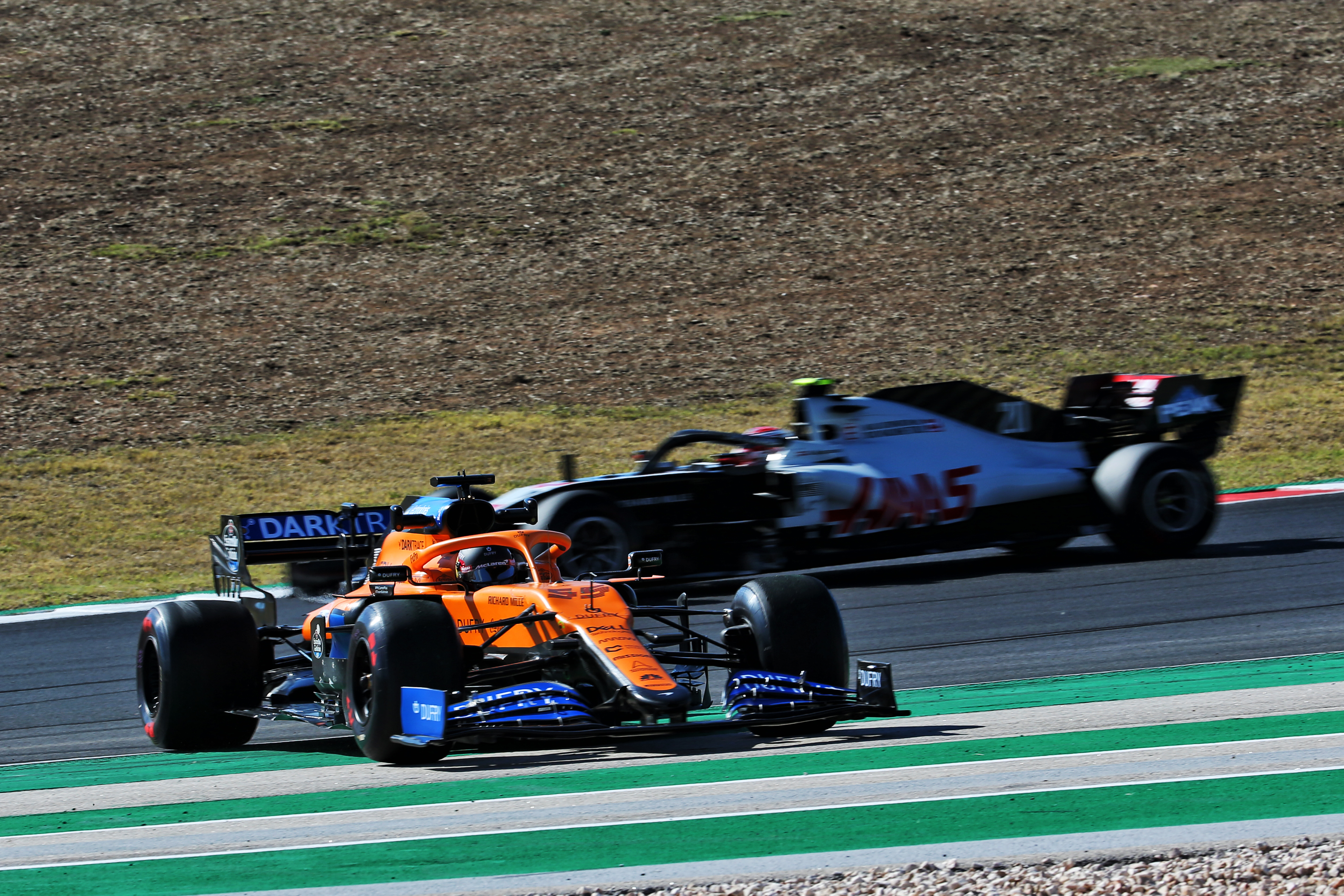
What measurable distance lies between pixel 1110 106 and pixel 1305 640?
26.2 metres

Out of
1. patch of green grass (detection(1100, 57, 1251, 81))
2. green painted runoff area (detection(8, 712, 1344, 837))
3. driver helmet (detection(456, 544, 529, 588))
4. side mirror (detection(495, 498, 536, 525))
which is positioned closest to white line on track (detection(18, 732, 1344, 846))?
green painted runoff area (detection(8, 712, 1344, 837))

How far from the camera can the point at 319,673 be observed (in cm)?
836

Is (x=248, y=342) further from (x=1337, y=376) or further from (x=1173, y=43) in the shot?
(x=1173, y=43)

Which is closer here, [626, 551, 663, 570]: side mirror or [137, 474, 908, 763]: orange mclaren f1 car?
[137, 474, 908, 763]: orange mclaren f1 car

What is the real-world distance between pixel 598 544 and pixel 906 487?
2.66m

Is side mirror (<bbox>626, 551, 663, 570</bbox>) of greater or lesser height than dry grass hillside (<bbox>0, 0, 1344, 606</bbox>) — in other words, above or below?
below

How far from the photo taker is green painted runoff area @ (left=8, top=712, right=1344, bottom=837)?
20.9ft

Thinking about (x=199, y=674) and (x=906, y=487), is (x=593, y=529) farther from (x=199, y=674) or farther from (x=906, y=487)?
(x=199, y=674)

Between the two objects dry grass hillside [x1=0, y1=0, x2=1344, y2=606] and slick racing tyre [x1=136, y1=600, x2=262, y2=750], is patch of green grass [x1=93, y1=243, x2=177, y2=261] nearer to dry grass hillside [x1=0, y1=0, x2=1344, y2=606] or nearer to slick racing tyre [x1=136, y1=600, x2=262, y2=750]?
dry grass hillside [x1=0, y1=0, x2=1344, y2=606]

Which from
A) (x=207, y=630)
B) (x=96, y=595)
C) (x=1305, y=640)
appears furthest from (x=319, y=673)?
(x=96, y=595)

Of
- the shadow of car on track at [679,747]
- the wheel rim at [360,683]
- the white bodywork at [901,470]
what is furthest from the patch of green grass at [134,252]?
the shadow of car on track at [679,747]

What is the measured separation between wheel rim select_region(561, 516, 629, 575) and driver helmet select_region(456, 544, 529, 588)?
4220mm

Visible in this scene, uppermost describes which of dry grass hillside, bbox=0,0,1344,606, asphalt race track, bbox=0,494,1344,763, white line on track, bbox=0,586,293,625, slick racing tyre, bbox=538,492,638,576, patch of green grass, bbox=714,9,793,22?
patch of green grass, bbox=714,9,793,22

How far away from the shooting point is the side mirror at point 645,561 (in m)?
7.90
